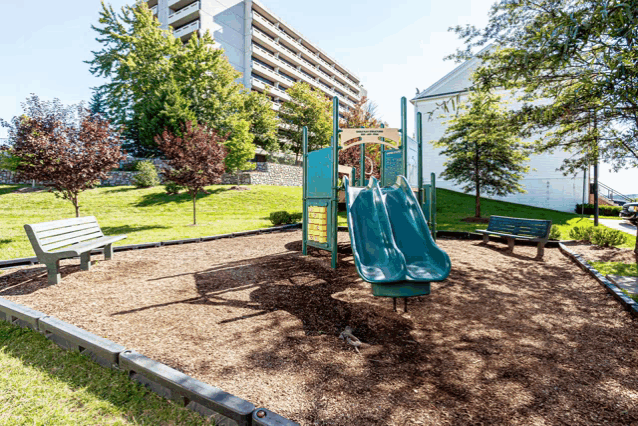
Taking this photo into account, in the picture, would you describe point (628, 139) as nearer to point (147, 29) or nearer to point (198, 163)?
point (198, 163)

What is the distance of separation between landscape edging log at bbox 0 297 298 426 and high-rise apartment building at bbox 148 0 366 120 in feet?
128

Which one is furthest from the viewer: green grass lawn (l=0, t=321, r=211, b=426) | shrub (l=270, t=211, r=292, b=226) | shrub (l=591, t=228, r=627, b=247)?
shrub (l=270, t=211, r=292, b=226)

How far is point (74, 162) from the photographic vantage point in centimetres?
1038

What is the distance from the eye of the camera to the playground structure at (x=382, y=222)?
13.2ft

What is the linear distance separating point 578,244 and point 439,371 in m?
10.1

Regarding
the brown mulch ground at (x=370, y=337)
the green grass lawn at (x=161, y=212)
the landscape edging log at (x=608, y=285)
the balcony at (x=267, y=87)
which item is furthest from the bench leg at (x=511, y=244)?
the balcony at (x=267, y=87)

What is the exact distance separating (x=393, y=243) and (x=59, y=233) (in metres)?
6.11

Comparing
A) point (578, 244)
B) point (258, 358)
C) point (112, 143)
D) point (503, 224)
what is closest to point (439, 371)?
point (258, 358)

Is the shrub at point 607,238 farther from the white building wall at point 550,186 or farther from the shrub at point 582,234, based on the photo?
the white building wall at point 550,186

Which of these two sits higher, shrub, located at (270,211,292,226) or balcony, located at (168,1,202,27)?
balcony, located at (168,1,202,27)

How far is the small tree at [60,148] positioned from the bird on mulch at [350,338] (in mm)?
11252

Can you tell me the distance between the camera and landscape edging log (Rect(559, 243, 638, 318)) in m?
4.43

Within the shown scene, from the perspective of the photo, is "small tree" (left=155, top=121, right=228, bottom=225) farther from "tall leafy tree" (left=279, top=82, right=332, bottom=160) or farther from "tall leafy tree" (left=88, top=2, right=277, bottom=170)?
"tall leafy tree" (left=279, top=82, right=332, bottom=160)

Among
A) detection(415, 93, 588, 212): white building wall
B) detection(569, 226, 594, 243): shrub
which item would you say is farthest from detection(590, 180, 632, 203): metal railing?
detection(569, 226, 594, 243): shrub
